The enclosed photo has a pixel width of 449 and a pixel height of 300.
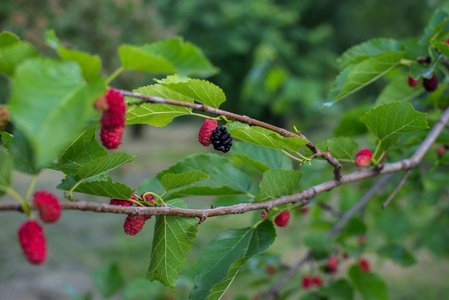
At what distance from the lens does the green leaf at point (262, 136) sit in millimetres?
429

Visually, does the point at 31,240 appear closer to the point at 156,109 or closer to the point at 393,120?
the point at 156,109

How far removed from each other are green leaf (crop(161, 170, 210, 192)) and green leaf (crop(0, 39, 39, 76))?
20cm

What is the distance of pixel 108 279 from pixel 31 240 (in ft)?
2.96

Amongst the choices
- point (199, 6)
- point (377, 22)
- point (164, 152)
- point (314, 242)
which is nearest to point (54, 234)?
point (314, 242)

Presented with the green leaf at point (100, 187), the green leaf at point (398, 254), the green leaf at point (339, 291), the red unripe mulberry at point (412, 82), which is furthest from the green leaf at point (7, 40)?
the green leaf at point (398, 254)

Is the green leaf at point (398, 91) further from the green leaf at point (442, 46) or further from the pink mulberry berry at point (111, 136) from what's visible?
the pink mulberry berry at point (111, 136)

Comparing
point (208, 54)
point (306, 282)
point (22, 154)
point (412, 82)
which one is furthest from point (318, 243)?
point (208, 54)

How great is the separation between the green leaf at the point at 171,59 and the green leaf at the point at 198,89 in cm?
8

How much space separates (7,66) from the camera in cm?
32

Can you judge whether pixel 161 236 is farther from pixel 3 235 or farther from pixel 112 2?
pixel 112 2

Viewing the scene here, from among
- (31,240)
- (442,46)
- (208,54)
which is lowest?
(31,240)

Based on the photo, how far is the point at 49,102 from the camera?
0.87ft

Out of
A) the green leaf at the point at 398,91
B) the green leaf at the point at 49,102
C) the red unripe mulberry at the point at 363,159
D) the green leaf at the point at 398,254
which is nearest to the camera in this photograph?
the green leaf at the point at 49,102

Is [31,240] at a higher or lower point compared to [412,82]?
lower
